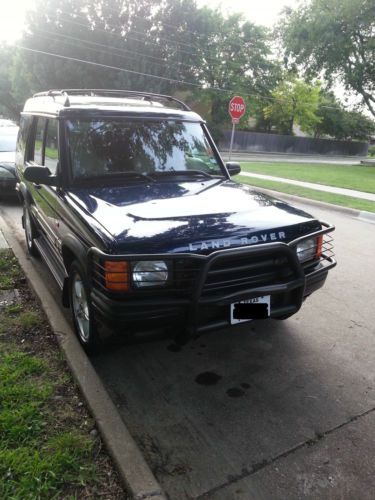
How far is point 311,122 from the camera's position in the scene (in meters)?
44.4

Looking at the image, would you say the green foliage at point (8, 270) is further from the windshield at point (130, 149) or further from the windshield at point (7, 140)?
the windshield at point (7, 140)

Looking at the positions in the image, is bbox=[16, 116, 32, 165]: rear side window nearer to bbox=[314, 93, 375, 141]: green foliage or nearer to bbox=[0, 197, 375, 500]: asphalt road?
bbox=[0, 197, 375, 500]: asphalt road

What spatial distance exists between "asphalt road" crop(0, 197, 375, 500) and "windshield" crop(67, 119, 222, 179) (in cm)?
156

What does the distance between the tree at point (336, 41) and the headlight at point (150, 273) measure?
93.2ft

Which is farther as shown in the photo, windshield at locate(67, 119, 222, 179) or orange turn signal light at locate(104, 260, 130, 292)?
windshield at locate(67, 119, 222, 179)

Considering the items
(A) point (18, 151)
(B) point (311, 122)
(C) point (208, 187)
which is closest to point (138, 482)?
(C) point (208, 187)

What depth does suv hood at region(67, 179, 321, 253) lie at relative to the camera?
2.61m

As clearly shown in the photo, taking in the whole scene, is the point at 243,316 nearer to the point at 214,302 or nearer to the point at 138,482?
the point at 214,302

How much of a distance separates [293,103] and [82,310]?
4314 cm

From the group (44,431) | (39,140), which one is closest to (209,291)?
(44,431)

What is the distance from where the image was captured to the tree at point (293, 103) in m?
41.2

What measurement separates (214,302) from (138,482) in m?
1.09

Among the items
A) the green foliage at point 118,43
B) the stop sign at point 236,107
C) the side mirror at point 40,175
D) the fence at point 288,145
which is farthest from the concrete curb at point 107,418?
the fence at point 288,145

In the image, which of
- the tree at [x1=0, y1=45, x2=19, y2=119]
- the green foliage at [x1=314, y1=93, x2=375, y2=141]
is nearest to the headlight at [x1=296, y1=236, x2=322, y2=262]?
the green foliage at [x1=314, y1=93, x2=375, y2=141]
